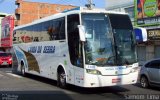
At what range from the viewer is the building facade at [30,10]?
280ft

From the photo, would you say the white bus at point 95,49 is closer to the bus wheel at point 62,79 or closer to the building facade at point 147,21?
the bus wheel at point 62,79

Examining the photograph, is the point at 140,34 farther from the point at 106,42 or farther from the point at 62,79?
the point at 62,79

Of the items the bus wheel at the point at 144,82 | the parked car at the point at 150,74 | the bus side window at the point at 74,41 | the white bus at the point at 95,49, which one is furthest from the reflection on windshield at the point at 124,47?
the bus wheel at the point at 144,82

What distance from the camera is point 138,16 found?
31516mm

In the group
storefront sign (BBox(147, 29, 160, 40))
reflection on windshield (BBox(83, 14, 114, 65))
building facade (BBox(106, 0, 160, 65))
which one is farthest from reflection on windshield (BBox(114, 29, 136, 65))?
storefront sign (BBox(147, 29, 160, 40))

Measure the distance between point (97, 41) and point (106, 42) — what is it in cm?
36

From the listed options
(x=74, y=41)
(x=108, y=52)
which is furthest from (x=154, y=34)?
(x=108, y=52)

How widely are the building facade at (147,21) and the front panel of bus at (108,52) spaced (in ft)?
46.1

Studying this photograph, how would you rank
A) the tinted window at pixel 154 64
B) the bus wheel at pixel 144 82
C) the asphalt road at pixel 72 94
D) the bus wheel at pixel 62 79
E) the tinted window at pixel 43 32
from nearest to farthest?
the asphalt road at pixel 72 94
the tinted window at pixel 154 64
the bus wheel at pixel 62 79
the tinted window at pixel 43 32
the bus wheel at pixel 144 82

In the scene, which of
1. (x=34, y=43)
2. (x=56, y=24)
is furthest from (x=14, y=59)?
(x=56, y=24)

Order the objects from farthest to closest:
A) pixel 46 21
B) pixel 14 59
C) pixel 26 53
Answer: pixel 14 59
pixel 26 53
pixel 46 21

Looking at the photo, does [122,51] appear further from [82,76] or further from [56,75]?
[56,75]

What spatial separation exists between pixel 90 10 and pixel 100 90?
3514mm

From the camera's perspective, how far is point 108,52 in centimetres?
1358
